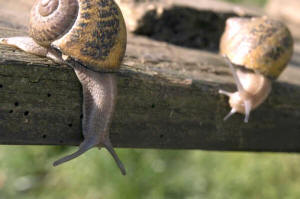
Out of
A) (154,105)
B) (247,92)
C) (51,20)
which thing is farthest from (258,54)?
(51,20)

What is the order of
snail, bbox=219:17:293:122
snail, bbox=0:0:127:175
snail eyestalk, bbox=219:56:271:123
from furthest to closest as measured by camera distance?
snail, bbox=219:17:293:122 < snail eyestalk, bbox=219:56:271:123 < snail, bbox=0:0:127:175

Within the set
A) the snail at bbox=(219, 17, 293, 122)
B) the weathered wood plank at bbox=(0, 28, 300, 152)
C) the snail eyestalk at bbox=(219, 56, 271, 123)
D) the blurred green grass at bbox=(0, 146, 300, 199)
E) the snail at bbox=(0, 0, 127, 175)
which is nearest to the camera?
the weathered wood plank at bbox=(0, 28, 300, 152)

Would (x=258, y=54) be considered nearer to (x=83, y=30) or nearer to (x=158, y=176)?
(x=83, y=30)

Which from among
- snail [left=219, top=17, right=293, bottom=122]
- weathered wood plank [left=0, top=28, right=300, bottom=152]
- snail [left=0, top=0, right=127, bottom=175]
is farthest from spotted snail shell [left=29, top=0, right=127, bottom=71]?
snail [left=219, top=17, right=293, bottom=122]

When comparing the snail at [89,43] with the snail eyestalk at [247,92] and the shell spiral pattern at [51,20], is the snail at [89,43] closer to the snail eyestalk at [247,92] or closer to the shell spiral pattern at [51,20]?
the shell spiral pattern at [51,20]

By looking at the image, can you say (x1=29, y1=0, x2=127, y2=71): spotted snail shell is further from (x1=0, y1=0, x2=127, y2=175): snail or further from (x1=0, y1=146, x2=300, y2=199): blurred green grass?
(x1=0, y1=146, x2=300, y2=199): blurred green grass

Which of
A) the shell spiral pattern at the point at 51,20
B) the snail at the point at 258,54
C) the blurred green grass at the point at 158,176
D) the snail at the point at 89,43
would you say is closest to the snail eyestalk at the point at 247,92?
the snail at the point at 258,54

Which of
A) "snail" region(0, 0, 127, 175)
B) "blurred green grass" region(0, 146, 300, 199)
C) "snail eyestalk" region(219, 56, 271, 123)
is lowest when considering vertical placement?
A: "blurred green grass" region(0, 146, 300, 199)

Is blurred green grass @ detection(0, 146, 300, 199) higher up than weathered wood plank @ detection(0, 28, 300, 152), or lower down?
lower down
